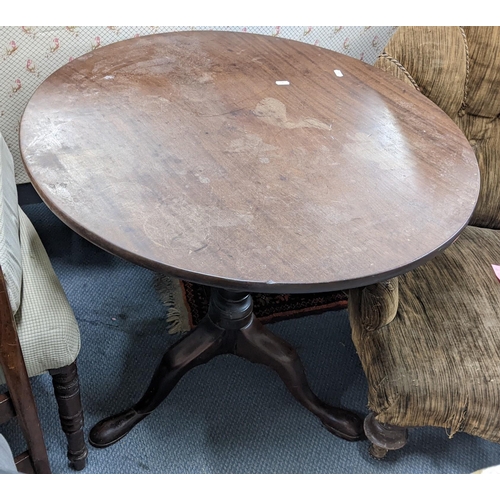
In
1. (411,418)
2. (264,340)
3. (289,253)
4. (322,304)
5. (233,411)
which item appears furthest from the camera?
(322,304)

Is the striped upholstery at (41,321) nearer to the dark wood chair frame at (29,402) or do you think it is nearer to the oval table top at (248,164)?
the dark wood chair frame at (29,402)

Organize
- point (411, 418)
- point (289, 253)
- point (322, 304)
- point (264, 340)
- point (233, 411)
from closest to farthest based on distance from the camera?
1. point (289, 253)
2. point (411, 418)
3. point (264, 340)
4. point (233, 411)
5. point (322, 304)

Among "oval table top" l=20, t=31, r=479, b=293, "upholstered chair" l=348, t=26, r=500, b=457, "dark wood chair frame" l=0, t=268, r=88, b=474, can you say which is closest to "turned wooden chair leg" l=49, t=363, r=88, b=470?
"dark wood chair frame" l=0, t=268, r=88, b=474

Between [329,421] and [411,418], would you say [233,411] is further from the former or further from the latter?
[411,418]

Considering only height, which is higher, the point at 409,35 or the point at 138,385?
the point at 409,35

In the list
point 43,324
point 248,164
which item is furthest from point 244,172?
point 43,324

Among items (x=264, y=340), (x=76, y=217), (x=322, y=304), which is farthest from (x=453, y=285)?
(x=76, y=217)

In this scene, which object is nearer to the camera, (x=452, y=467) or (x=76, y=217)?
(x=76, y=217)

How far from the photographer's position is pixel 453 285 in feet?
3.68

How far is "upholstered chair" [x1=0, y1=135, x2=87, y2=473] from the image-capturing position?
857mm

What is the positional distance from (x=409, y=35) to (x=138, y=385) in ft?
3.38

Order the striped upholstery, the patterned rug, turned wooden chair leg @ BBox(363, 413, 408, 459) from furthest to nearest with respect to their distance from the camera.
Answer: the patterned rug
turned wooden chair leg @ BBox(363, 413, 408, 459)
the striped upholstery

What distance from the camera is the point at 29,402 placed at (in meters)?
0.91

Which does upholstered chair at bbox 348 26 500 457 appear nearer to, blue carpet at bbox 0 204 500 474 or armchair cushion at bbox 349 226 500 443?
armchair cushion at bbox 349 226 500 443
